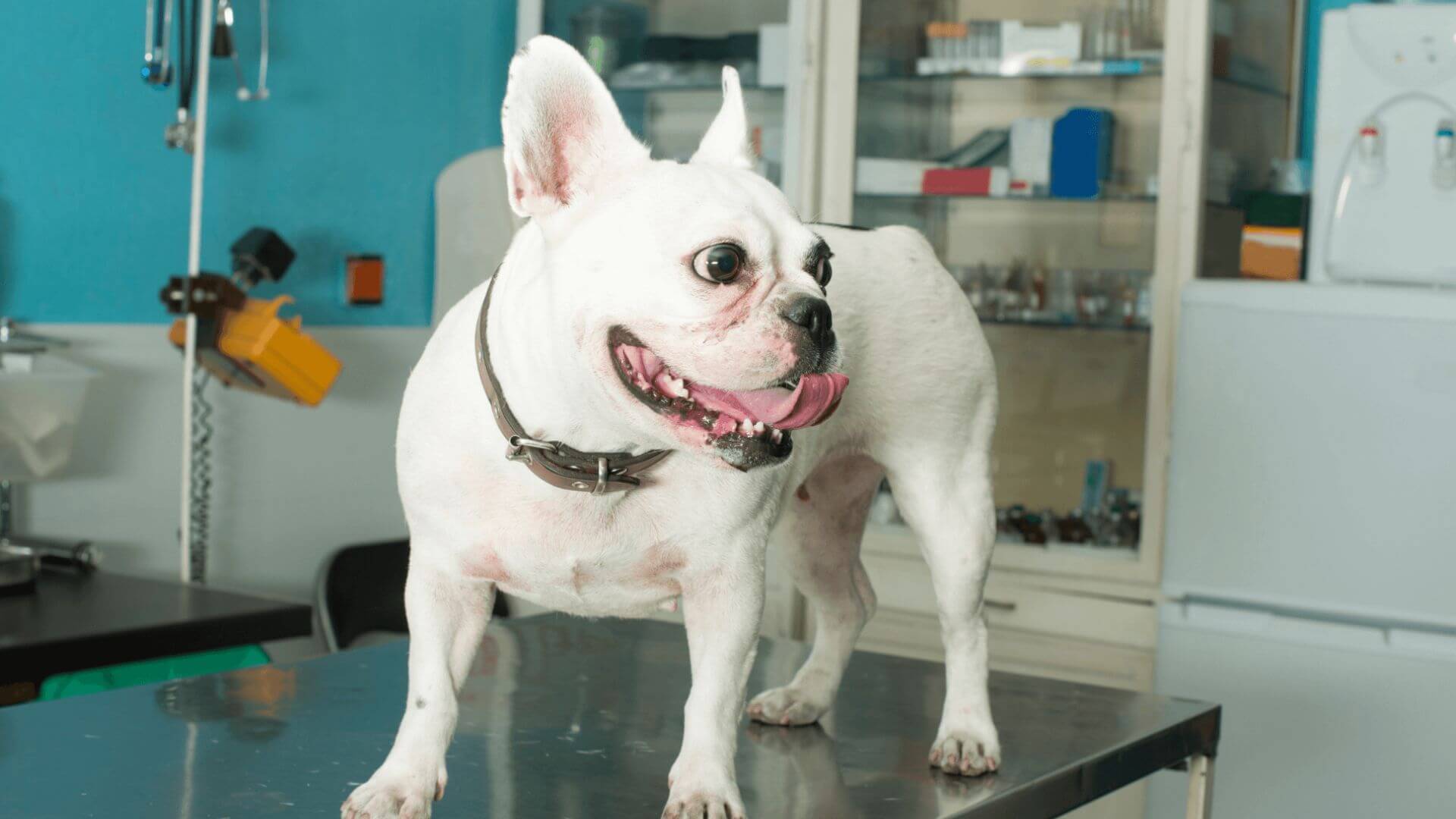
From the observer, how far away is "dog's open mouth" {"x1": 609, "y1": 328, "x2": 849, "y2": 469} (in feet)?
3.19

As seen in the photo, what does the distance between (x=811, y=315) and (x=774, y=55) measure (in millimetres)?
2617

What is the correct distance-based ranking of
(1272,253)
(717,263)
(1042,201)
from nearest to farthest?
(717,263)
(1272,253)
(1042,201)

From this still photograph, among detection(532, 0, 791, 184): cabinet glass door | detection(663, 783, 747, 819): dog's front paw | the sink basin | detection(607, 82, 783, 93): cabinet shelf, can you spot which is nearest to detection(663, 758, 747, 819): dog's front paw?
detection(663, 783, 747, 819): dog's front paw

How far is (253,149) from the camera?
10.2ft

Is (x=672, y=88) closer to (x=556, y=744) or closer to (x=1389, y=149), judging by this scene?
(x=1389, y=149)

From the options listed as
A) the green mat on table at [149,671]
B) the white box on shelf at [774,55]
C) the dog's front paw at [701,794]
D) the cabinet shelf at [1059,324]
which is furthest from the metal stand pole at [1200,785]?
the white box on shelf at [774,55]

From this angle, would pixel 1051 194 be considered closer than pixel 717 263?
No

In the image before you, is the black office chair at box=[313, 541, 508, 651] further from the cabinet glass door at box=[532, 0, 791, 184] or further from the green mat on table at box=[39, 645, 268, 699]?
the cabinet glass door at box=[532, 0, 791, 184]

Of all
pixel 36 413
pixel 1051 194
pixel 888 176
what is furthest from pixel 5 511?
pixel 1051 194

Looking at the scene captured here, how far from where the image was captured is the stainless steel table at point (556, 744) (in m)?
1.32

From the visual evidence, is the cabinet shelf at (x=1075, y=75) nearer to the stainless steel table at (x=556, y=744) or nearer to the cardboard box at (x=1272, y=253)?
the cardboard box at (x=1272, y=253)

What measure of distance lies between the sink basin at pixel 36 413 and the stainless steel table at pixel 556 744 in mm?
908

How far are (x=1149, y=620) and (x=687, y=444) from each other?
7.43ft

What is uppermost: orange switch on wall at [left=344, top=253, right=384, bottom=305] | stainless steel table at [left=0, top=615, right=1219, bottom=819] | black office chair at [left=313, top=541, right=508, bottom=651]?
orange switch on wall at [left=344, top=253, right=384, bottom=305]
